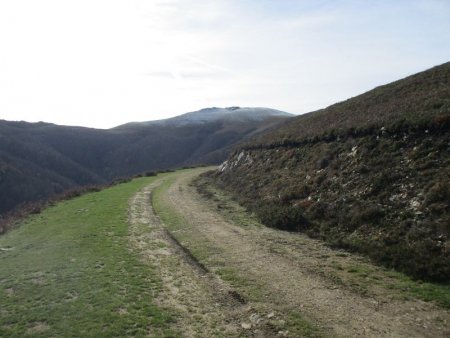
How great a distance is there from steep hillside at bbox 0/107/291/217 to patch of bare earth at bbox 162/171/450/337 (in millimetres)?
84793

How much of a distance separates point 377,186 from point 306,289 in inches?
399

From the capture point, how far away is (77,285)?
1684 centimetres

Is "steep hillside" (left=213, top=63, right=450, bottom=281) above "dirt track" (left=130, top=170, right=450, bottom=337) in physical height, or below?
above

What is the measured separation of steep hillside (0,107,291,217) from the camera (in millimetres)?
105500

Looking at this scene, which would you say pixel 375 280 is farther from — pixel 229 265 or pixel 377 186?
pixel 377 186

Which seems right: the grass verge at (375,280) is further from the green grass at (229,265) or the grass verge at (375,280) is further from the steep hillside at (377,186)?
the green grass at (229,265)

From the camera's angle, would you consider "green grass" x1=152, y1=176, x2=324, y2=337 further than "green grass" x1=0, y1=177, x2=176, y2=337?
No

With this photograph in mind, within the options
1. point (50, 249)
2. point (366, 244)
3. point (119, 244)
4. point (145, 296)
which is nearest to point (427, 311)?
point (366, 244)

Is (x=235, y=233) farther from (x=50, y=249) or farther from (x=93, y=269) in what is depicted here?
(x=50, y=249)

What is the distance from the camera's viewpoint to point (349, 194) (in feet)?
79.3

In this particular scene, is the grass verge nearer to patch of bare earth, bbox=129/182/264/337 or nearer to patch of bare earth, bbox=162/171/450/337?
patch of bare earth, bbox=162/171/450/337

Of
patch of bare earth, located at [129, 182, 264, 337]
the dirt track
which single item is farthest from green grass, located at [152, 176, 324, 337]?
patch of bare earth, located at [129, 182, 264, 337]

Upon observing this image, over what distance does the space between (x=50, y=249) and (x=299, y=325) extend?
54.8 ft

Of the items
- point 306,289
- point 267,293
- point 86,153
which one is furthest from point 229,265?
point 86,153
